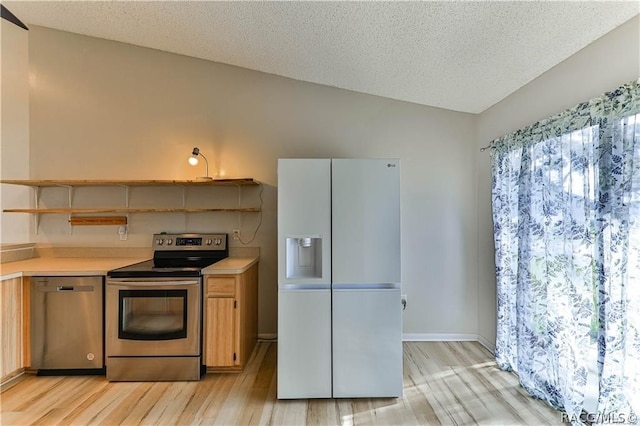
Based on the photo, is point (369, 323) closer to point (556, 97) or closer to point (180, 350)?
point (180, 350)

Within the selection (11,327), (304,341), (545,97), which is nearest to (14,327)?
(11,327)

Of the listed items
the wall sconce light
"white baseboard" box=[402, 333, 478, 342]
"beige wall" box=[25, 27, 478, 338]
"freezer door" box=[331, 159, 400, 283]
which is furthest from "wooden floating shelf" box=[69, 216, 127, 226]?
"white baseboard" box=[402, 333, 478, 342]

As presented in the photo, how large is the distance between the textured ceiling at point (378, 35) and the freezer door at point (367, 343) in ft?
5.87

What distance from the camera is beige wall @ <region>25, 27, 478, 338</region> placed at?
341 centimetres

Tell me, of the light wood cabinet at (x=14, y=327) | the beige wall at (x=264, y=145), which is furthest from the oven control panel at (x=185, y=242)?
the light wood cabinet at (x=14, y=327)

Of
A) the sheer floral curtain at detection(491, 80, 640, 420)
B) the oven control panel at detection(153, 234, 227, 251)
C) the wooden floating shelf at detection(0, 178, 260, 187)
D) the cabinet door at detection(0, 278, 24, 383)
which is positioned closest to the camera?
the sheer floral curtain at detection(491, 80, 640, 420)

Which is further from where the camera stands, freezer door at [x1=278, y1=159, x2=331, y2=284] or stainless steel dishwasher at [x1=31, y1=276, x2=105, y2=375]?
stainless steel dishwasher at [x1=31, y1=276, x2=105, y2=375]

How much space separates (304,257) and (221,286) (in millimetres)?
763

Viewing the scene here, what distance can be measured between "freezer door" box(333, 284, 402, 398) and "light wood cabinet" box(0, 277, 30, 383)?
2505 millimetres

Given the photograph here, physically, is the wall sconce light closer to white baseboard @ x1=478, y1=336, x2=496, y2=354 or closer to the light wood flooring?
the light wood flooring

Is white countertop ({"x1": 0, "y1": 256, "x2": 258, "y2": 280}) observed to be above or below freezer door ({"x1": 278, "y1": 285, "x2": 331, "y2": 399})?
above

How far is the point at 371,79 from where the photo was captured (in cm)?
308

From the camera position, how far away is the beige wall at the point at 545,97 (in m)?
1.77

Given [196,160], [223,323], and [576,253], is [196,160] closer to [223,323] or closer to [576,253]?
[223,323]
